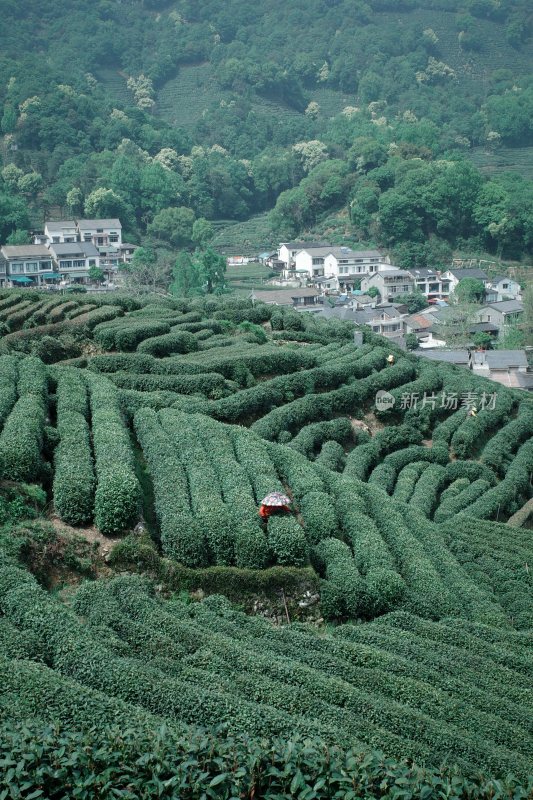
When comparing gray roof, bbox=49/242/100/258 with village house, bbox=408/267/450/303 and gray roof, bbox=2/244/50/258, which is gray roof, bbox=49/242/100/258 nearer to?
gray roof, bbox=2/244/50/258

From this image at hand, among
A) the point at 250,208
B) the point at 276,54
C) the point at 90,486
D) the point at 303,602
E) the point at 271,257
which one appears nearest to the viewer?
the point at 303,602

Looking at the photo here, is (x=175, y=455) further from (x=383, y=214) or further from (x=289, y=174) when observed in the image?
(x=289, y=174)

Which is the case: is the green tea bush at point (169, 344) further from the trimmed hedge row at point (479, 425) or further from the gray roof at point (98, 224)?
the gray roof at point (98, 224)

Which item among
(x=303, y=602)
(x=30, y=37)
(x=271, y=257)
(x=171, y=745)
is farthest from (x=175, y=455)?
(x=30, y=37)

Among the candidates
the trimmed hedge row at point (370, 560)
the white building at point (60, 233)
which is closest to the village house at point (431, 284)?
the white building at point (60, 233)

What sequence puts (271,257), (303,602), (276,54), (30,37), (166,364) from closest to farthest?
1. (303,602)
2. (166,364)
3. (271,257)
4. (30,37)
5. (276,54)

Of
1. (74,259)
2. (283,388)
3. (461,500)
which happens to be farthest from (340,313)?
(461,500)

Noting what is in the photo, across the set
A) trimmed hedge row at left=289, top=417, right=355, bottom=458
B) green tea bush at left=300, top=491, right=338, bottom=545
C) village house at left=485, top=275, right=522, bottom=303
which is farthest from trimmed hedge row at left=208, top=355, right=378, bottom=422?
village house at left=485, top=275, right=522, bottom=303
